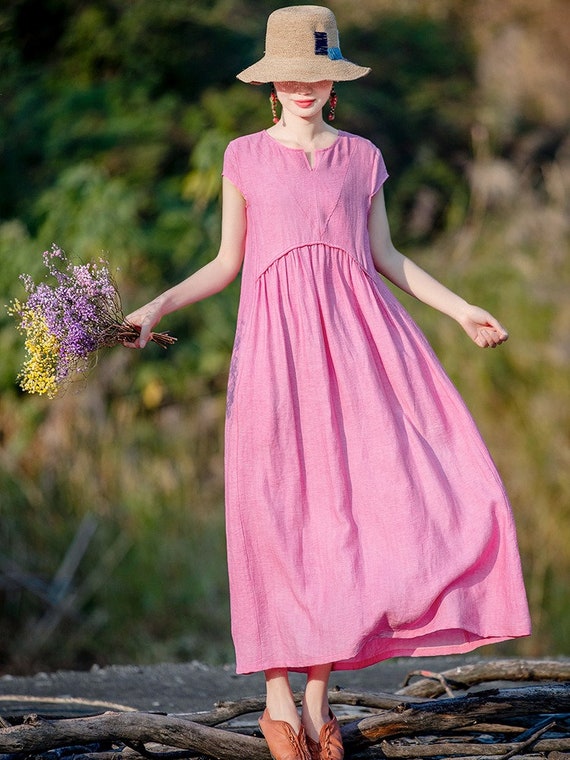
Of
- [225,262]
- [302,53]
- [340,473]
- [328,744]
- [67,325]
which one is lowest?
[328,744]

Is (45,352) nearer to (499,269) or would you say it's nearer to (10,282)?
(10,282)

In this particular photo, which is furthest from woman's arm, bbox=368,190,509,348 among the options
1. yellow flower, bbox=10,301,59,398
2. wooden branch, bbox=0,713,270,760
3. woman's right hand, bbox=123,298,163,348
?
wooden branch, bbox=0,713,270,760

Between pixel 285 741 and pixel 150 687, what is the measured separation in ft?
4.98

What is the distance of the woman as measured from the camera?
262 cm

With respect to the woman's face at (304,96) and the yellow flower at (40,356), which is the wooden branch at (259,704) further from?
Result: the woman's face at (304,96)

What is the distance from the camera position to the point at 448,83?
37.8ft

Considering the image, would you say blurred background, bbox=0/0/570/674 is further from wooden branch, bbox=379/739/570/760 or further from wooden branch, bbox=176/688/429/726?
wooden branch, bbox=379/739/570/760

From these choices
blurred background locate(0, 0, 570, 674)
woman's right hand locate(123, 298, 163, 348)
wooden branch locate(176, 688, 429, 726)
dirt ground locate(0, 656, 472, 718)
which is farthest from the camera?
blurred background locate(0, 0, 570, 674)

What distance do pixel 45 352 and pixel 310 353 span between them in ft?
2.03

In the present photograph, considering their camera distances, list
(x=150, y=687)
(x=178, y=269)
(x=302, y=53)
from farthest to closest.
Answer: (x=178, y=269) < (x=150, y=687) < (x=302, y=53)

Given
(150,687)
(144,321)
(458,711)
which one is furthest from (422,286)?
(150,687)

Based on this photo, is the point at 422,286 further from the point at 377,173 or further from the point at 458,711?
the point at 458,711

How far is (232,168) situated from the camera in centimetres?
283

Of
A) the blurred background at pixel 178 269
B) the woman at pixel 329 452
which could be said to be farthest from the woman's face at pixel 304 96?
the blurred background at pixel 178 269
